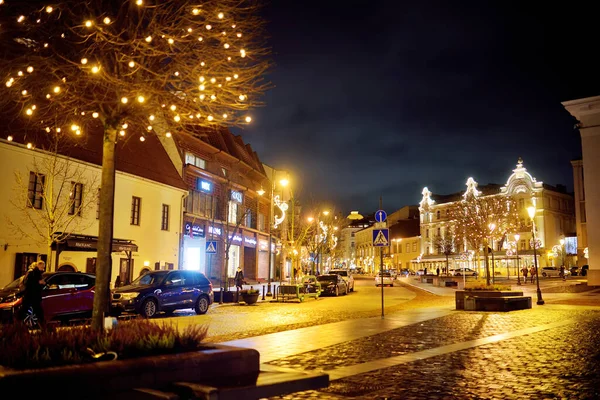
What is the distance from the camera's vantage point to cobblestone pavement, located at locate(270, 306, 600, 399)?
7.42 meters

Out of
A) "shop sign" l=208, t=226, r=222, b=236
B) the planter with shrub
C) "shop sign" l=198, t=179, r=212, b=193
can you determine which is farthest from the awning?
the planter with shrub

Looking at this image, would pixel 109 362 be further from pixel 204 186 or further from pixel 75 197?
pixel 204 186

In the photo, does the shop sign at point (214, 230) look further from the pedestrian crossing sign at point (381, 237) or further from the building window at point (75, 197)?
the pedestrian crossing sign at point (381, 237)

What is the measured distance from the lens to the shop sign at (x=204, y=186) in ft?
134

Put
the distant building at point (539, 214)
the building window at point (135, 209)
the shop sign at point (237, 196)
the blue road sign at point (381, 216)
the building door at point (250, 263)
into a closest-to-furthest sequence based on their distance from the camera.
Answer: the blue road sign at point (381, 216), the building window at point (135, 209), the shop sign at point (237, 196), the building door at point (250, 263), the distant building at point (539, 214)

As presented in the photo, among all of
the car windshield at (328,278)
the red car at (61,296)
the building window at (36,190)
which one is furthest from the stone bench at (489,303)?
the building window at (36,190)

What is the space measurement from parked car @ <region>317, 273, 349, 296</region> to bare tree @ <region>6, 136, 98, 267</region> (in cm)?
1464

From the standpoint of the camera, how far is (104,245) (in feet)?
28.0

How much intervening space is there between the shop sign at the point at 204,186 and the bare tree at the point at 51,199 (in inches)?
530

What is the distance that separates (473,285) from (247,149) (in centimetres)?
3712

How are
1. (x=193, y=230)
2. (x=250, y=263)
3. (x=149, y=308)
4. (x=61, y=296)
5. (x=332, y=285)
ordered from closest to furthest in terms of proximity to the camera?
(x=61, y=296)
(x=149, y=308)
(x=332, y=285)
(x=193, y=230)
(x=250, y=263)

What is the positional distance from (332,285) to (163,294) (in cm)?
1590

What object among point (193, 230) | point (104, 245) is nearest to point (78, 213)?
point (193, 230)

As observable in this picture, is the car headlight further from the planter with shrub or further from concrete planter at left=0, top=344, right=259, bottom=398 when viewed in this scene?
concrete planter at left=0, top=344, right=259, bottom=398
